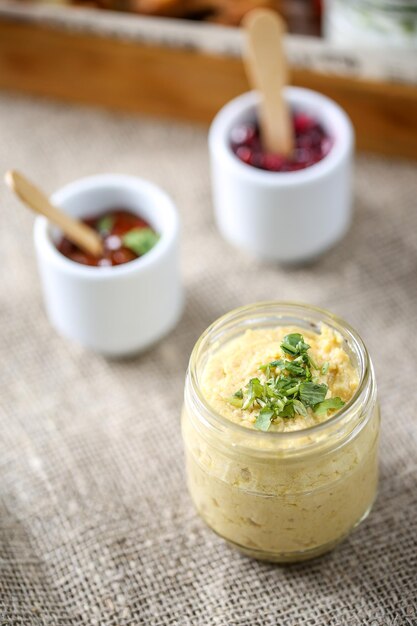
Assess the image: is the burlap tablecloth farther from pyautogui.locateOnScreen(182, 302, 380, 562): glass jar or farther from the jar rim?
the jar rim

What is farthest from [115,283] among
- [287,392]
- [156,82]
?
[156,82]

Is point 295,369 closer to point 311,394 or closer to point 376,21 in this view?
point 311,394

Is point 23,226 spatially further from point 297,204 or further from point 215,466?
point 215,466

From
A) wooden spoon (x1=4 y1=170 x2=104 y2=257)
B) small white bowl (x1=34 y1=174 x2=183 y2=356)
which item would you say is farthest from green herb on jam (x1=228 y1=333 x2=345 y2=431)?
wooden spoon (x1=4 y1=170 x2=104 y2=257)

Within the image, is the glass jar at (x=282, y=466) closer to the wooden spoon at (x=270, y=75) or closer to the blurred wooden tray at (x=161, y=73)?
the wooden spoon at (x=270, y=75)

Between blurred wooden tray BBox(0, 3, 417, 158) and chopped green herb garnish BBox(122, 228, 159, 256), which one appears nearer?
chopped green herb garnish BBox(122, 228, 159, 256)

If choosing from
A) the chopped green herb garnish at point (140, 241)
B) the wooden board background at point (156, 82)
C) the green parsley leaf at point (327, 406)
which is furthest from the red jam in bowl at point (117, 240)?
the green parsley leaf at point (327, 406)
